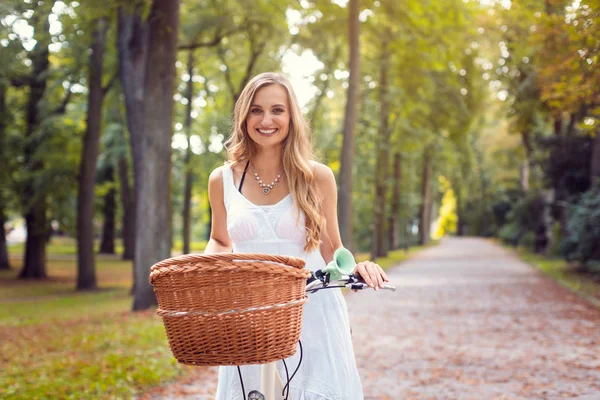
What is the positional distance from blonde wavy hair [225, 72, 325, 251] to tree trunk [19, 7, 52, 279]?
Result: 20.6 metres

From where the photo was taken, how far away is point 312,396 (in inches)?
118

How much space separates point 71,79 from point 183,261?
20509 mm

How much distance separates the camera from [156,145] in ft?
41.5

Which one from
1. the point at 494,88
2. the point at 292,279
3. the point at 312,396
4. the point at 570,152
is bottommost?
the point at 312,396

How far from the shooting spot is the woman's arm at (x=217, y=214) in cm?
338

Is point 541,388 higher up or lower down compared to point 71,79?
lower down

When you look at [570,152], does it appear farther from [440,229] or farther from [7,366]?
[440,229]

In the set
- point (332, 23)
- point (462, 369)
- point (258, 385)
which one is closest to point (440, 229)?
point (332, 23)

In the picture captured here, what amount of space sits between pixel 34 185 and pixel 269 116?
864 inches

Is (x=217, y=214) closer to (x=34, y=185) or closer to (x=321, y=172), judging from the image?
(x=321, y=172)

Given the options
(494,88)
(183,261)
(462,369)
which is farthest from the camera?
(494,88)

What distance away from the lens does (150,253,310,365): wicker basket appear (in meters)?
2.40

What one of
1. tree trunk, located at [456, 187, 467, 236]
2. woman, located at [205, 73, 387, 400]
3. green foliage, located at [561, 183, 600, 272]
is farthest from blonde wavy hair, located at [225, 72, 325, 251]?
tree trunk, located at [456, 187, 467, 236]

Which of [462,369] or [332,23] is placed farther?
[332,23]
